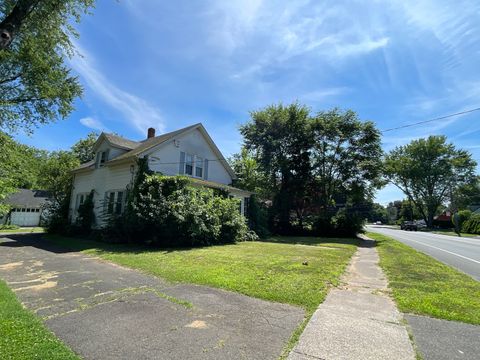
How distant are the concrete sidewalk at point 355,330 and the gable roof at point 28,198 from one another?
40089mm

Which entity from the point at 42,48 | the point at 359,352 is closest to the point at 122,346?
the point at 359,352

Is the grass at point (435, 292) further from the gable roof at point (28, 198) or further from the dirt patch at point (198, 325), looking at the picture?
the gable roof at point (28, 198)

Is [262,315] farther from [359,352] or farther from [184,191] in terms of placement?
[184,191]

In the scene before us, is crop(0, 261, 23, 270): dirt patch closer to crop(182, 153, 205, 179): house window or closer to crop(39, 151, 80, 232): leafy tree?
crop(182, 153, 205, 179): house window

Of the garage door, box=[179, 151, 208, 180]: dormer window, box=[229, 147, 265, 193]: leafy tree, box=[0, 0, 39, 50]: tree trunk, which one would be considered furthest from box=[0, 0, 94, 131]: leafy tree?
the garage door

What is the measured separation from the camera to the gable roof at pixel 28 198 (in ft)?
117

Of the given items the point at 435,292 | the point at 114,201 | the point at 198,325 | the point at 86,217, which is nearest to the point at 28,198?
the point at 86,217

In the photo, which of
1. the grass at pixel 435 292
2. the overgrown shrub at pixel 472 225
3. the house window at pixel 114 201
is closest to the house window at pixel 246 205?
the house window at pixel 114 201

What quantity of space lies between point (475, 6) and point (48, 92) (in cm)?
1811

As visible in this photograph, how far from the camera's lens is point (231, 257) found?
33.3 feet

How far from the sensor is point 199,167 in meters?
20.4

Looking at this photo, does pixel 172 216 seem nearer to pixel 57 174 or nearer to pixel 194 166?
pixel 194 166

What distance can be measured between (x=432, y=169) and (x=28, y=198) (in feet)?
210

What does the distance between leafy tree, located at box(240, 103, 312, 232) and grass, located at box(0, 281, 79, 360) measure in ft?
76.0
